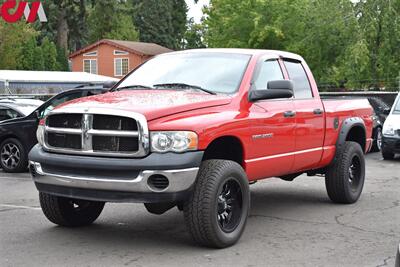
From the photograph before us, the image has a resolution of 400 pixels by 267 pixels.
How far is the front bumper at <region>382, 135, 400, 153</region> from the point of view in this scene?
46.6 feet

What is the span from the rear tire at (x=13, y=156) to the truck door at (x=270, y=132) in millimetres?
6681

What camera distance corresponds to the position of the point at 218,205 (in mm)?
6125

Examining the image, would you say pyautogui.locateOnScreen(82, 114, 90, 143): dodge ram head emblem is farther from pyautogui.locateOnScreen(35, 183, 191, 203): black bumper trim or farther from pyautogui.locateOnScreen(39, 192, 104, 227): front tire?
pyautogui.locateOnScreen(39, 192, 104, 227): front tire

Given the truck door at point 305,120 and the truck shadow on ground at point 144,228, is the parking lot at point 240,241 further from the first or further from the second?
the truck door at point 305,120

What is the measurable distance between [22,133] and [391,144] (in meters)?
7.89

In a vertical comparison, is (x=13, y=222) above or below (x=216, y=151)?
below

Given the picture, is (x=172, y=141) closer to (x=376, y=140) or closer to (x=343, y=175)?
(x=343, y=175)

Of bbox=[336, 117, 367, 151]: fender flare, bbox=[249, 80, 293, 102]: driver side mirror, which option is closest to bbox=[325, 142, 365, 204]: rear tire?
bbox=[336, 117, 367, 151]: fender flare

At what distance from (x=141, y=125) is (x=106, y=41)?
60.0 metres

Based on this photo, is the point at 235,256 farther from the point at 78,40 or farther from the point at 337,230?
the point at 78,40

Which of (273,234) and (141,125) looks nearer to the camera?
(141,125)

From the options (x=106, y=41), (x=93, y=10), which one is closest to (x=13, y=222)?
(x=106, y=41)

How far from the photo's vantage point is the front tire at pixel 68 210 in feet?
22.5

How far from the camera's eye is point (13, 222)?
7.53 meters
